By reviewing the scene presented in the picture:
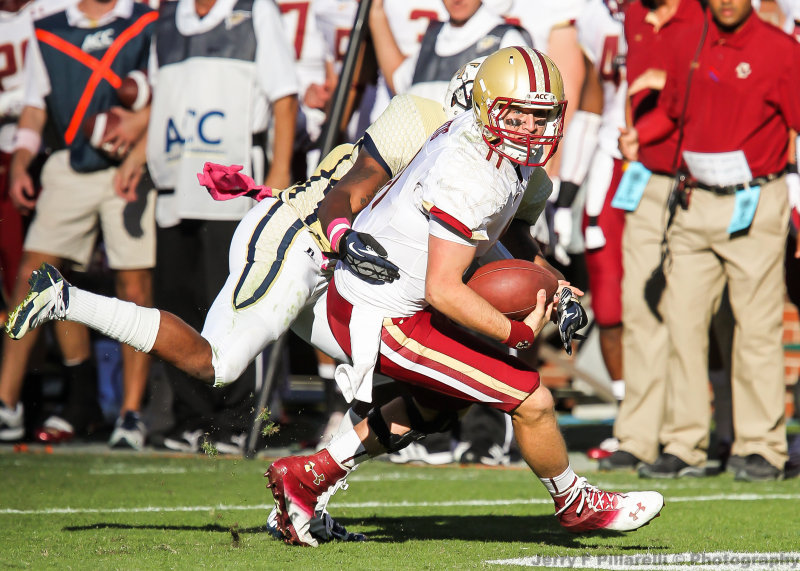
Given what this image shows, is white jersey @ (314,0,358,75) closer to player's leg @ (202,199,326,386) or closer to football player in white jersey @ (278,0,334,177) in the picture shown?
football player in white jersey @ (278,0,334,177)

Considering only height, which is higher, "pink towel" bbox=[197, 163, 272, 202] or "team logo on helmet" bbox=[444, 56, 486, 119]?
"team logo on helmet" bbox=[444, 56, 486, 119]

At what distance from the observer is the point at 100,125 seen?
6.85 metres

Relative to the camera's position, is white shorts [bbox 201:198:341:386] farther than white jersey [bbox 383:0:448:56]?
No

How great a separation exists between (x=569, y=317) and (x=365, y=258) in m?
0.65

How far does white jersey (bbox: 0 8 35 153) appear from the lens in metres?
7.85

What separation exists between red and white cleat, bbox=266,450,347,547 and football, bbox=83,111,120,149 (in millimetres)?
3274

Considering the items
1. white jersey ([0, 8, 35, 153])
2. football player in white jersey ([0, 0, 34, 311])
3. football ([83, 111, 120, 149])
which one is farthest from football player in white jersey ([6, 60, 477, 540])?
white jersey ([0, 8, 35, 153])

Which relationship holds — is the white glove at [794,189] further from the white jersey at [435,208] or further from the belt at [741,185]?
the white jersey at [435,208]

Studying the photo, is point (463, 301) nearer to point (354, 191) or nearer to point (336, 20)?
point (354, 191)

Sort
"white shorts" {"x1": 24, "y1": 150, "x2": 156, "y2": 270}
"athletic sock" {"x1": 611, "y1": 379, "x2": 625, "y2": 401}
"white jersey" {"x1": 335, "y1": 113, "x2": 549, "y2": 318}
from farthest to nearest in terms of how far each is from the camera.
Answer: "white shorts" {"x1": 24, "y1": 150, "x2": 156, "y2": 270} → "athletic sock" {"x1": 611, "y1": 379, "x2": 625, "y2": 401} → "white jersey" {"x1": 335, "y1": 113, "x2": 549, "y2": 318}

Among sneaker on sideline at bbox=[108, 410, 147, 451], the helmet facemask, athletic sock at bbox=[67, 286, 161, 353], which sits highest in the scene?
the helmet facemask

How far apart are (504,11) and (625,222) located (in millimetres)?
1400

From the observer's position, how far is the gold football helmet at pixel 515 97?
3775mm

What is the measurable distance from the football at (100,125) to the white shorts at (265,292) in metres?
2.56
